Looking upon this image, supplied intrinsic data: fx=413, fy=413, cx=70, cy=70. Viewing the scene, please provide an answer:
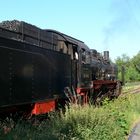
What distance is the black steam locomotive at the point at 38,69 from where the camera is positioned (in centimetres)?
1007

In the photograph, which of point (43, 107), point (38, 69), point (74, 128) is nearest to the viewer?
point (74, 128)

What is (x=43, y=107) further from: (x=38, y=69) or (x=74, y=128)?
(x=74, y=128)

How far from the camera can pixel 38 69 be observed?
12.1 meters

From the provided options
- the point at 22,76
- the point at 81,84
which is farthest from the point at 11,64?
the point at 81,84

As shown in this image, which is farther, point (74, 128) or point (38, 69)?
point (38, 69)

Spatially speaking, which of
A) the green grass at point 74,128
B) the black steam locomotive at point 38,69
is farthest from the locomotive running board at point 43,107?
the green grass at point 74,128

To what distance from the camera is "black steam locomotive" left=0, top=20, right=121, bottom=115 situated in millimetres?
10070

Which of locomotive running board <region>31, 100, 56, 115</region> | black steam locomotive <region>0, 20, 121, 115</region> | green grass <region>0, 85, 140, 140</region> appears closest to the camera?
green grass <region>0, 85, 140, 140</region>

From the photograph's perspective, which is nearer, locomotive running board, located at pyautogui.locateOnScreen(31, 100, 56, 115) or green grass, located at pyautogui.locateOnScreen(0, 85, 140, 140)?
green grass, located at pyautogui.locateOnScreen(0, 85, 140, 140)

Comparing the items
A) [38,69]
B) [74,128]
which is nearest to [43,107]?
→ [38,69]

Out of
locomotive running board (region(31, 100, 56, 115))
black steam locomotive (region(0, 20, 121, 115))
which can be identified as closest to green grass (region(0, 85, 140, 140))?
black steam locomotive (region(0, 20, 121, 115))

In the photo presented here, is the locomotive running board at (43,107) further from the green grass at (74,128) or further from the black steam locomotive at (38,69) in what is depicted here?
the green grass at (74,128)

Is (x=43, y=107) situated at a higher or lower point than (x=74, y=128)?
higher

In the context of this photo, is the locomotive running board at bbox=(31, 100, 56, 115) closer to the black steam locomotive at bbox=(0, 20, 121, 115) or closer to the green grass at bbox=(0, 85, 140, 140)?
the black steam locomotive at bbox=(0, 20, 121, 115)
